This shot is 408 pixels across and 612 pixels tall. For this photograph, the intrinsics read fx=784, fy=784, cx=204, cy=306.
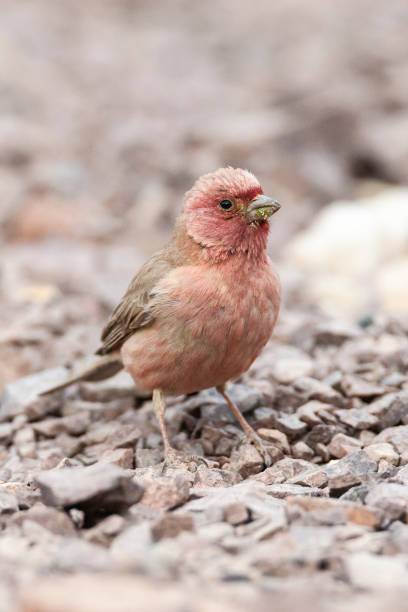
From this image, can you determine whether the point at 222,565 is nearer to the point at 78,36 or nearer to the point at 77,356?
the point at 77,356

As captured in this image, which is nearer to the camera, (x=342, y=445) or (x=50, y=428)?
(x=342, y=445)

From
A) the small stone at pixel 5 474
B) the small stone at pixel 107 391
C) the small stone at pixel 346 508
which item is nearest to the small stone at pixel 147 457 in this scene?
the small stone at pixel 5 474

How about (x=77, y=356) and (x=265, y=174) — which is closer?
(x=77, y=356)

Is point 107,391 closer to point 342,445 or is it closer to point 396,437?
point 342,445

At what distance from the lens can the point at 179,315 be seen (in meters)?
4.58

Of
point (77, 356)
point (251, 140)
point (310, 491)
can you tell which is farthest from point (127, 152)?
point (310, 491)

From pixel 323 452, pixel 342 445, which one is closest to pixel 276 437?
pixel 323 452

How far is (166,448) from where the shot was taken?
4.76 meters

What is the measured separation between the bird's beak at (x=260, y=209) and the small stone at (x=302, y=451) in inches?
53.8

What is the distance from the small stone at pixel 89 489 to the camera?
126 inches

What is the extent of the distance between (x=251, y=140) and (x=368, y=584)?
872 centimetres

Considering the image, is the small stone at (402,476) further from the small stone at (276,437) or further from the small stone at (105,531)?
the small stone at (105,531)

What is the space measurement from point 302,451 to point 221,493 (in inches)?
45.7

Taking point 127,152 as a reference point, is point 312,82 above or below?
above
